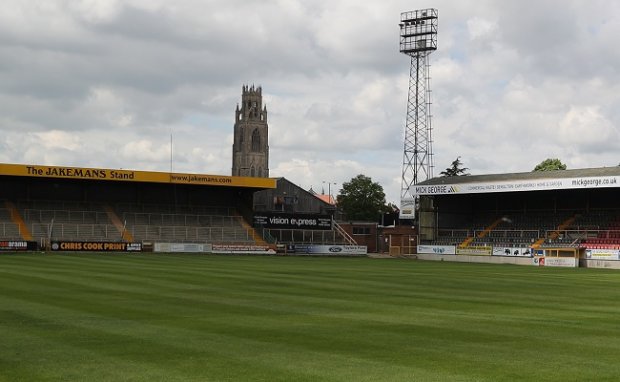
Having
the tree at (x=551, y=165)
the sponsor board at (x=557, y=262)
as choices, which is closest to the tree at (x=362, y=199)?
the tree at (x=551, y=165)

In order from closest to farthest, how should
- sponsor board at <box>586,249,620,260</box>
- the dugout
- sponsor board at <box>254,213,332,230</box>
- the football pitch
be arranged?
the football pitch < sponsor board at <box>586,249,620,260</box> < the dugout < sponsor board at <box>254,213,332,230</box>

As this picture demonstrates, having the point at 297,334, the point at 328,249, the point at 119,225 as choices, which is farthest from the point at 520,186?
the point at 297,334

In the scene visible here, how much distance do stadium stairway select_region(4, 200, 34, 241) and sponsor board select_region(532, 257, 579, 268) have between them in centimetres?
4614

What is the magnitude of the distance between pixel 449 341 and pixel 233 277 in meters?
22.2

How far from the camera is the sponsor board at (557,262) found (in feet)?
237

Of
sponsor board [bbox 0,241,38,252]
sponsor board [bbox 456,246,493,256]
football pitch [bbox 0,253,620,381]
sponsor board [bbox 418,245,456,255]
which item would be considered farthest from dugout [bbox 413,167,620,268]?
football pitch [bbox 0,253,620,381]

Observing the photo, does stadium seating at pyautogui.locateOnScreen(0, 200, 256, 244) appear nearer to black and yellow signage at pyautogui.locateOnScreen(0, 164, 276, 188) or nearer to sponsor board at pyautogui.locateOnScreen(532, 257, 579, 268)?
black and yellow signage at pyautogui.locateOnScreen(0, 164, 276, 188)

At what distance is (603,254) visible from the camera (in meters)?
72.3

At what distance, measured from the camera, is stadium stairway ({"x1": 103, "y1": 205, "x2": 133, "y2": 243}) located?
266 feet

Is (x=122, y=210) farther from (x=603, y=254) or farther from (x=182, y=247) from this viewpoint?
(x=603, y=254)

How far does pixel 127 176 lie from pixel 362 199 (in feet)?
246

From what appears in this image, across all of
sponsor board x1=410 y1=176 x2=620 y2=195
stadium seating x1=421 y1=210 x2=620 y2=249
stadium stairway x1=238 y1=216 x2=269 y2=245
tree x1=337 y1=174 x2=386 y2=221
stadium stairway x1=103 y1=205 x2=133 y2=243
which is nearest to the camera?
sponsor board x1=410 y1=176 x2=620 y2=195

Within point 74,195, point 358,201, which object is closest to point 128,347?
point 74,195

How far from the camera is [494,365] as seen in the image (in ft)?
47.0
